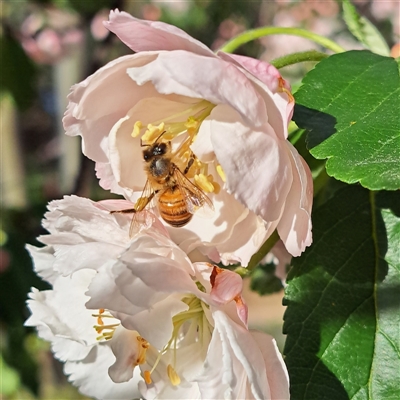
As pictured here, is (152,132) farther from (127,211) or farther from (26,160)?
(26,160)

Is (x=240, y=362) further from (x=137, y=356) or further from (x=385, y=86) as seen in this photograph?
(x=385, y=86)

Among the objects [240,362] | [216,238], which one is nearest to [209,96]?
[216,238]

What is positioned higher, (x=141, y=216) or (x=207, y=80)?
(x=207, y=80)

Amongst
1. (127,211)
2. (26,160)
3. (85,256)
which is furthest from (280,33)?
(26,160)

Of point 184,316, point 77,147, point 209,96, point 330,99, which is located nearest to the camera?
point 209,96

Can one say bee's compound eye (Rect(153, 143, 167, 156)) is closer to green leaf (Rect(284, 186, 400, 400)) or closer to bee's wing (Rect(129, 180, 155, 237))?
bee's wing (Rect(129, 180, 155, 237))

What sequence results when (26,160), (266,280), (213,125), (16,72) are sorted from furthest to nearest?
1. (26,160)
2. (16,72)
3. (266,280)
4. (213,125)
